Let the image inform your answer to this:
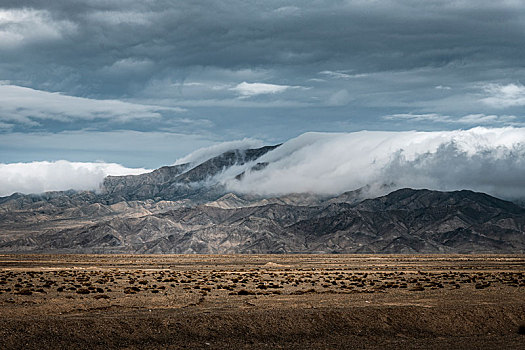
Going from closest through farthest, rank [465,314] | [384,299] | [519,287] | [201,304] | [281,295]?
[465,314]
[201,304]
[384,299]
[281,295]
[519,287]

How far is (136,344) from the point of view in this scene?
83.7ft

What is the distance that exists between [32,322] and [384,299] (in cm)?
2531

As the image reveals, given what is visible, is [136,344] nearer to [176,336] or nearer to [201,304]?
[176,336]

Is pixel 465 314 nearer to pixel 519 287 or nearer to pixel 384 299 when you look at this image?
pixel 384 299

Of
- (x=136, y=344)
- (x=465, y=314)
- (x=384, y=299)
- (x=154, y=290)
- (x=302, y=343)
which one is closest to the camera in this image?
(x=136, y=344)

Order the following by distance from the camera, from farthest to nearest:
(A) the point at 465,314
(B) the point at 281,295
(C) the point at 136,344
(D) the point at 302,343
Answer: (B) the point at 281,295 → (A) the point at 465,314 → (D) the point at 302,343 → (C) the point at 136,344

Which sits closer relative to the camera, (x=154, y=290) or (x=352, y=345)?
(x=352, y=345)

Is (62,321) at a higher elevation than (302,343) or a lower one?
higher

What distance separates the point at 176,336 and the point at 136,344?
1911 mm

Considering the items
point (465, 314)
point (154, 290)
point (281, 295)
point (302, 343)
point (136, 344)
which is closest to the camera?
point (136, 344)

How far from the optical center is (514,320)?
32656mm

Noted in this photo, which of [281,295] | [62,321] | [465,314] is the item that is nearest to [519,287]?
[281,295]

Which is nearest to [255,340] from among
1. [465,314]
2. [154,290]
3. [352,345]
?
[352,345]

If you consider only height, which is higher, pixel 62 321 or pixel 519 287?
pixel 62 321
